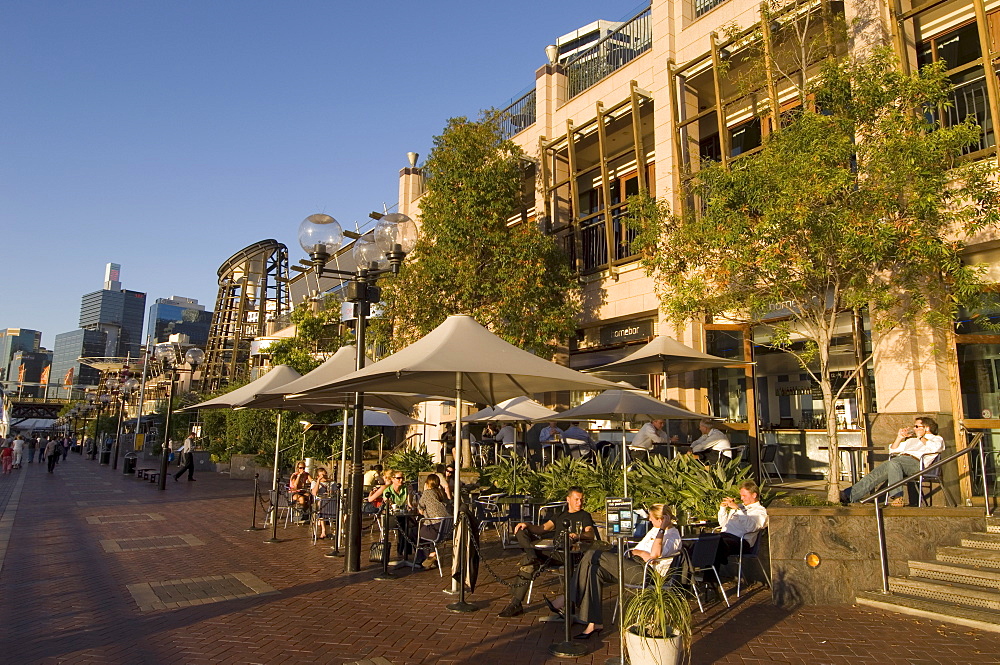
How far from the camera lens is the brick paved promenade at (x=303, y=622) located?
5637 millimetres

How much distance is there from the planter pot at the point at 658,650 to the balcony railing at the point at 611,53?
1563cm

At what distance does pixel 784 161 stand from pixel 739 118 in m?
7.07

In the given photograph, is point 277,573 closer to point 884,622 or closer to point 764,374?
point 884,622

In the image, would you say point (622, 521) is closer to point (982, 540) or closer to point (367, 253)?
point (982, 540)

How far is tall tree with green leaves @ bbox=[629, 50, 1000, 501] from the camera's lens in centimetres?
891

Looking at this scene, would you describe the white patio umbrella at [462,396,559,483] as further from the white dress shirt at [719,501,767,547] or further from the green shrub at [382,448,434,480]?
the white dress shirt at [719,501,767,547]

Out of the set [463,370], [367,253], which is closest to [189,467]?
[367,253]

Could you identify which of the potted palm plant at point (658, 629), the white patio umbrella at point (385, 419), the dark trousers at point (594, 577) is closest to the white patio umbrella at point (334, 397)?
the white patio umbrella at point (385, 419)

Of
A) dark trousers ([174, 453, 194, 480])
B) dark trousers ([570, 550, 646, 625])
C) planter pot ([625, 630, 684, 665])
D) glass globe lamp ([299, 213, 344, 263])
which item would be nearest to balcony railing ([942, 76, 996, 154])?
dark trousers ([570, 550, 646, 625])

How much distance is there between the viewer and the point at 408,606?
285 inches

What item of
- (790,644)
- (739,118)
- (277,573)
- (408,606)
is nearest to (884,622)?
(790,644)

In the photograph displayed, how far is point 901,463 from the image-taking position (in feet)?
28.4

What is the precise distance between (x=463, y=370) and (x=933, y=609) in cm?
515

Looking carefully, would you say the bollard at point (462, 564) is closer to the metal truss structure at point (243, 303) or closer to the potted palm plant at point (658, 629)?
the potted palm plant at point (658, 629)
